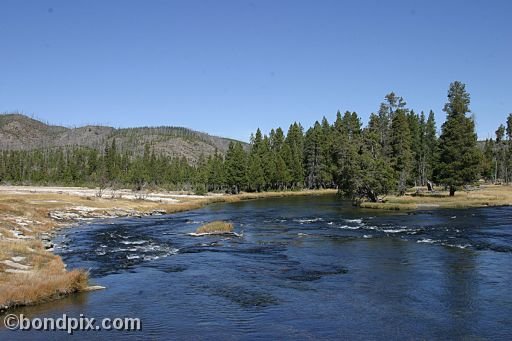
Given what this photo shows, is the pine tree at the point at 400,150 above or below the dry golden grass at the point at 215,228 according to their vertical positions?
above

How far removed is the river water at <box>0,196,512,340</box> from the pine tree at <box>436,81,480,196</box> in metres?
37.4

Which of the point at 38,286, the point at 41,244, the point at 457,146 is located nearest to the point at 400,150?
the point at 457,146

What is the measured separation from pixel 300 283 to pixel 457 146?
232 feet

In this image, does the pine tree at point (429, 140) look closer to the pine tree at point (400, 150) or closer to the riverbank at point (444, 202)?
the pine tree at point (400, 150)

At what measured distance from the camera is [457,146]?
8788cm

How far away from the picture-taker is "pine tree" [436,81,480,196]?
85875 mm

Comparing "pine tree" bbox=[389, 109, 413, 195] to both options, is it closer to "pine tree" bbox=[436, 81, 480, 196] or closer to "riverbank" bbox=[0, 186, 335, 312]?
"pine tree" bbox=[436, 81, 480, 196]

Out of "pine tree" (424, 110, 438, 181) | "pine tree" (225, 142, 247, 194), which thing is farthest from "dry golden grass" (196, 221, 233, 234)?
"pine tree" (424, 110, 438, 181)

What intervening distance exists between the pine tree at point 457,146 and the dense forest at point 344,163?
0.17 meters

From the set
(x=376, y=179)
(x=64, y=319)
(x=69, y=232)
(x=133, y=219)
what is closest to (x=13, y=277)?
(x=64, y=319)

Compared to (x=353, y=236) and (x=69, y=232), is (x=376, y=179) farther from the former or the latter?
(x=69, y=232)

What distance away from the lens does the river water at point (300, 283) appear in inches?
766

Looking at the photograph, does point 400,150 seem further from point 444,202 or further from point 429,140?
point 429,140

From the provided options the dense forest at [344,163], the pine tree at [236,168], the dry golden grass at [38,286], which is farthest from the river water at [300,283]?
the pine tree at [236,168]
